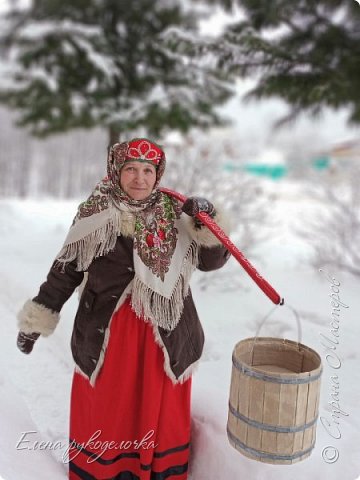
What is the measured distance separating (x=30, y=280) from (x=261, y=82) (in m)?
3.27

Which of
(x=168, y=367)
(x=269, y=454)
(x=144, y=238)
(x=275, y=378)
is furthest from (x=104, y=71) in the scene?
(x=269, y=454)

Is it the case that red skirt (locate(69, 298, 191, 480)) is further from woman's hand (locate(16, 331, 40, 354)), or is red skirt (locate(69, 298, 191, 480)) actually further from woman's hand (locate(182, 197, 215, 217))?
woman's hand (locate(182, 197, 215, 217))

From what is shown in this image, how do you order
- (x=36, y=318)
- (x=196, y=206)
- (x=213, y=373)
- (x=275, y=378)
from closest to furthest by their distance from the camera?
(x=275, y=378), (x=196, y=206), (x=36, y=318), (x=213, y=373)

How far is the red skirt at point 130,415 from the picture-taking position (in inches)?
80.1

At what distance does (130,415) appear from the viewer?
2.11 meters

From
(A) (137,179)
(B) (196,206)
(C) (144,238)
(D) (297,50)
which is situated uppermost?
(D) (297,50)

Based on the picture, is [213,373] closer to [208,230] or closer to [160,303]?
[160,303]

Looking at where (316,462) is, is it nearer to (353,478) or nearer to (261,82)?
(353,478)

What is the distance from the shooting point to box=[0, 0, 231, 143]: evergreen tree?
6.16 meters

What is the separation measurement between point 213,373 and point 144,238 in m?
1.36

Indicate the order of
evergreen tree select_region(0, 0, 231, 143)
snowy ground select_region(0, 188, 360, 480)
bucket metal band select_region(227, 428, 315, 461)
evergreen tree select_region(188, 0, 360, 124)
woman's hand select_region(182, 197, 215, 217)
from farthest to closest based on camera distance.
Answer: evergreen tree select_region(0, 0, 231, 143), evergreen tree select_region(188, 0, 360, 124), snowy ground select_region(0, 188, 360, 480), woman's hand select_region(182, 197, 215, 217), bucket metal band select_region(227, 428, 315, 461)

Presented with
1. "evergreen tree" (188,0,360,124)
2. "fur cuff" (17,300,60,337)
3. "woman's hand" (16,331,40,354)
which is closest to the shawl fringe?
"fur cuff" (17,300,60,337)

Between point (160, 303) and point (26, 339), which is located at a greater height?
point (160, 303)

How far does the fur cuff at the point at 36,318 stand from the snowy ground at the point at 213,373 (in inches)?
26.5
